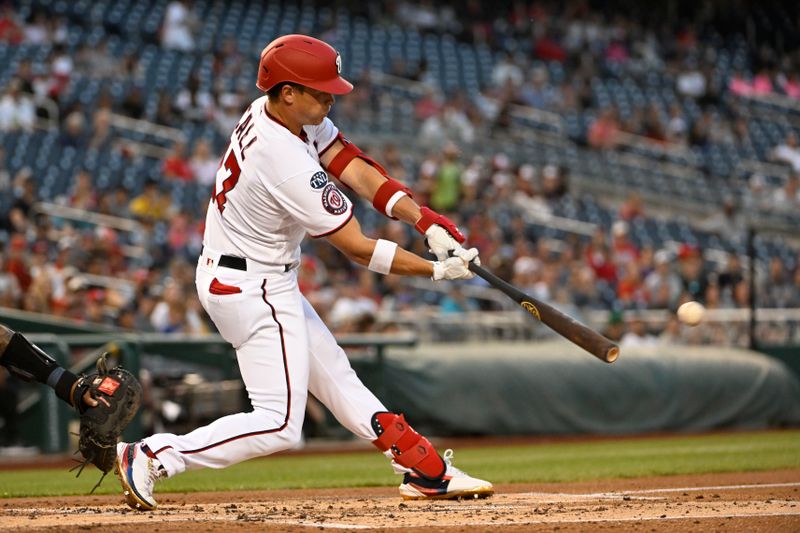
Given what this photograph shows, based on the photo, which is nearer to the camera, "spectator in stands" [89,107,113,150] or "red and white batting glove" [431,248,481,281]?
"red and white batting glove" [431,248,481,281]

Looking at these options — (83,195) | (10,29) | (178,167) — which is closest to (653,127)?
(178,167)

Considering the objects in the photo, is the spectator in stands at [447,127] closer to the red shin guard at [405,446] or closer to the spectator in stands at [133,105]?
the spectator in stands at [133,105]

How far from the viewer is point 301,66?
507 centimetres

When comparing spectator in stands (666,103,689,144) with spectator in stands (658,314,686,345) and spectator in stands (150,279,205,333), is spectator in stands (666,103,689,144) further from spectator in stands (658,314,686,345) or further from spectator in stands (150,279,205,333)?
spectator in stands (150,279,205,333)

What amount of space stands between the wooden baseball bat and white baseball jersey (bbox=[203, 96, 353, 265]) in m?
0.66

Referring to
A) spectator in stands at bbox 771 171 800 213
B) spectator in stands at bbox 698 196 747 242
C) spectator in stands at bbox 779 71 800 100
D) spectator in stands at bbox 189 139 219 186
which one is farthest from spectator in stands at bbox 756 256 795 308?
spectator in stands at bbox 779 71 800 100

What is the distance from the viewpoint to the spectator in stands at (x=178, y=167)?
15000 millimetres

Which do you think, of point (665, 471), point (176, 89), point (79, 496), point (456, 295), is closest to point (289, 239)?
point (79, 496)

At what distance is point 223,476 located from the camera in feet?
27.6

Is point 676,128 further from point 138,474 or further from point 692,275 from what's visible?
point 138,474

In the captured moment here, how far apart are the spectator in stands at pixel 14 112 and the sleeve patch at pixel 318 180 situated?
1103cm

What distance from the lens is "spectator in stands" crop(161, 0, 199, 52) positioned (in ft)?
62.8

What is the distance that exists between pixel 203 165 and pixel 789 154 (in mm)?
10722

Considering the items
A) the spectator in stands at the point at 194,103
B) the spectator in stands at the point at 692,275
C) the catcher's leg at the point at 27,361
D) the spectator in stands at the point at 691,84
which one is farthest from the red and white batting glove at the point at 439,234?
the spectator in stands at the point at 691,84
